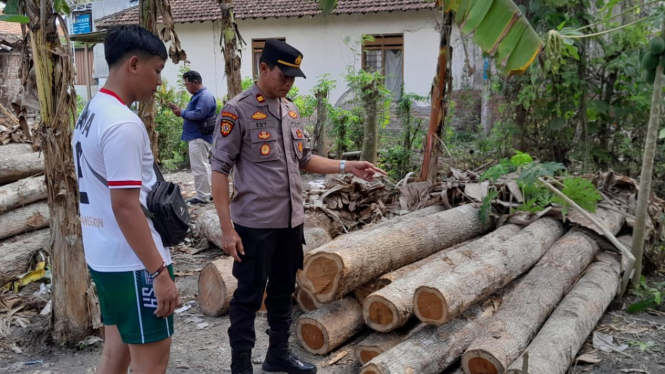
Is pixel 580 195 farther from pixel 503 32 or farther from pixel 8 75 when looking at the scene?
pixel 8 75

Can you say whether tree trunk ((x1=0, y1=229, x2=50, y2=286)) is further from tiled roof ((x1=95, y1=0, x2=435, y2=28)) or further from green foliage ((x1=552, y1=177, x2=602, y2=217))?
tiled roof ((x1=95, y1=0, x2=435, y2=28))

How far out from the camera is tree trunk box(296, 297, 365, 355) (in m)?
4.04

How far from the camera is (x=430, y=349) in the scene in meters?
3.60

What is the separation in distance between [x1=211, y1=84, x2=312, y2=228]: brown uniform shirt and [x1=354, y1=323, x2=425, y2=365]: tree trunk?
3.16 feet

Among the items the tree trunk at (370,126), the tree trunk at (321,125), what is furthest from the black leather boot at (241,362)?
the tree trunk at (321,125)

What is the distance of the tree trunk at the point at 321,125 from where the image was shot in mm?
10797

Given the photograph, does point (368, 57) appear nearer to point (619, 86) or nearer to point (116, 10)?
point (619, 86)

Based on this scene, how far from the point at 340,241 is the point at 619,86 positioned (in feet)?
20.7

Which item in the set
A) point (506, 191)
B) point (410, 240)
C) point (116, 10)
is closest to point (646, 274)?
point (506, 191)

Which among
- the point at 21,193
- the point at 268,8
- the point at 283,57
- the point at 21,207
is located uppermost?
the point at 268,8

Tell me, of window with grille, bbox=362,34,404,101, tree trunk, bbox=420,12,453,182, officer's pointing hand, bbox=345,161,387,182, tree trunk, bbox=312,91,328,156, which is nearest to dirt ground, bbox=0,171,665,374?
officer's pointing hand, bbox=345,161,387,182

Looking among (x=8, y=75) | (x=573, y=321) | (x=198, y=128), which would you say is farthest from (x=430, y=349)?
(x=8, y=75)

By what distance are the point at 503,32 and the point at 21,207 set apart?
524 centimetres

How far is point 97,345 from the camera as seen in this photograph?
4.21 metres
